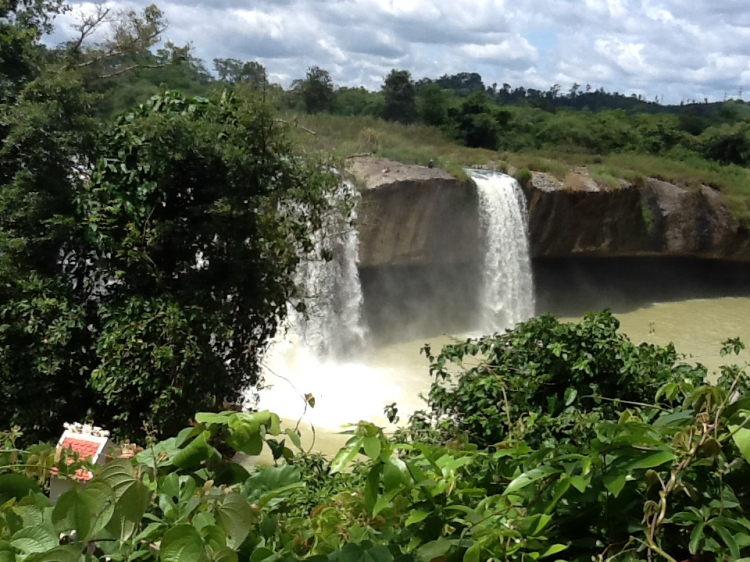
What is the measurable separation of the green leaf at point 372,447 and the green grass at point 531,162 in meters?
12.7

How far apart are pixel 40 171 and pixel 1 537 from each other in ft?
19.8

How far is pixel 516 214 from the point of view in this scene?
15.0 metres

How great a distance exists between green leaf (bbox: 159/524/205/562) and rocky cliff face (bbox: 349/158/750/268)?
11.2 meters

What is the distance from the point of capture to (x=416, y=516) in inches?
41.8

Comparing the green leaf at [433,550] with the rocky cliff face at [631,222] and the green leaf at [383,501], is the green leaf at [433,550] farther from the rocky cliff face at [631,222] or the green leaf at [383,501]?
the rocky cliff face at [631,222]

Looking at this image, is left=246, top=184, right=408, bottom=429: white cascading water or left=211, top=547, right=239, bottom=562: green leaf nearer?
left=211, top=547, right=239, bottom=562: green leaf

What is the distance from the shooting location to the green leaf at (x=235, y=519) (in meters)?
0.93

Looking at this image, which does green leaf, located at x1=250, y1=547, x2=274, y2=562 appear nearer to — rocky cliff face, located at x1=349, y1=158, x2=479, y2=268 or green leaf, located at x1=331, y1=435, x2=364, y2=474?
green leaf, located at x1=331, y1=435, x2=364, y2=474

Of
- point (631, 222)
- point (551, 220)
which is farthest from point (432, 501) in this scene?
point (631, 222)

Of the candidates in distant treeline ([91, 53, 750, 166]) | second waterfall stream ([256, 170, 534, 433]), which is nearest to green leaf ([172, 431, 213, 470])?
second waterfall stream ([256, 170, 534, 433])

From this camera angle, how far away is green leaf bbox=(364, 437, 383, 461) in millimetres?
1104

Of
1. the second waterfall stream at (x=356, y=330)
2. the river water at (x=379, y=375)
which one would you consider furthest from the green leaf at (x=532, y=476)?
the second waterfall stream at (x=356, y=330)

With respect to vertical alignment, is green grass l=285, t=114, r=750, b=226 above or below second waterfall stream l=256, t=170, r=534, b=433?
above

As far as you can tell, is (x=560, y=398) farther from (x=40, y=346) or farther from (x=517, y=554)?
(x=40, y=346)
